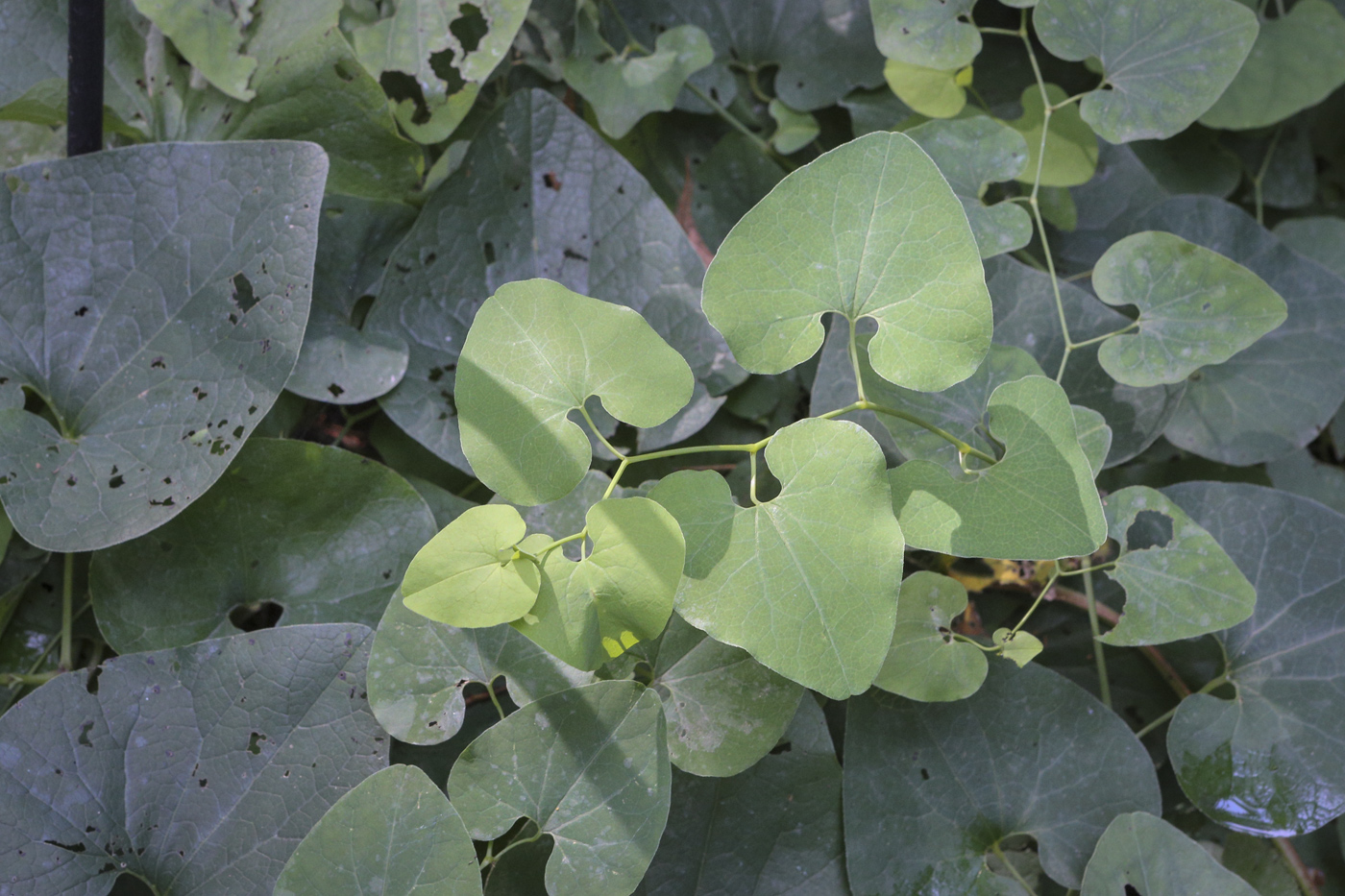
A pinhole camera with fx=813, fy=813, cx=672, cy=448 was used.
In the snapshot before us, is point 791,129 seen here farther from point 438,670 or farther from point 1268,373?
point 438,670

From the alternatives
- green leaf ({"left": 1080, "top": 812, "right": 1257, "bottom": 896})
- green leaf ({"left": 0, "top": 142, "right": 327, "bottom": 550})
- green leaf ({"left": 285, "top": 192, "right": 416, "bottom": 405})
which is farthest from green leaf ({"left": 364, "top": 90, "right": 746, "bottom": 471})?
green leaf ({"left": 1080, "top": 812, "right": 1257, "bottom": 896})

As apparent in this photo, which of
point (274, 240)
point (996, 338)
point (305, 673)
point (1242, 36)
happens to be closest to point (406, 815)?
point (305, 673)

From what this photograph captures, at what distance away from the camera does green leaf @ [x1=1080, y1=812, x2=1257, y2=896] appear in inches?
28.6

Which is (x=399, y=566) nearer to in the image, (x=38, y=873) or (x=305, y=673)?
(x=305, y=673)

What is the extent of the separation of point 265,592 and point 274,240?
13.8 inches

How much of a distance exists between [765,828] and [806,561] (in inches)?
14.1

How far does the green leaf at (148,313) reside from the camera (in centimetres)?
76

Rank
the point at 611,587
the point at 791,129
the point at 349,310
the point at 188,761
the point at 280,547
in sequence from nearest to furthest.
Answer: the point at 611,587 → the point at 188,761 → the point at 280,547 → the point at 349,310 → the point at 791,129

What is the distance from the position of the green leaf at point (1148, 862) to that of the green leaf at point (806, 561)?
0.38 m

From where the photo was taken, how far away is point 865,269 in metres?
0.61

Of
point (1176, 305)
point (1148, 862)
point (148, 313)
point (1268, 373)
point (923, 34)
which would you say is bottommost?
point (1148, 862)

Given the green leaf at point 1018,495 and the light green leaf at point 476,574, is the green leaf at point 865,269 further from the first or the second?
the light green leaf at point 476,574

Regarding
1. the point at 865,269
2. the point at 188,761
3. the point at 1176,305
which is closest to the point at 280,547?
the point at 188,761

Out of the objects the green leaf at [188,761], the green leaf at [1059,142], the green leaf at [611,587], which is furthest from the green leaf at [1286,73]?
the green leaf at [188,761]
